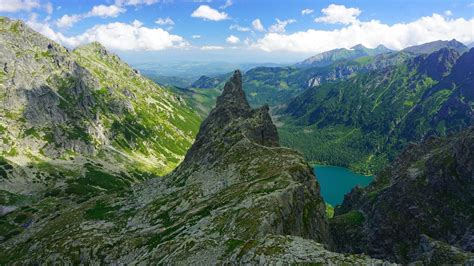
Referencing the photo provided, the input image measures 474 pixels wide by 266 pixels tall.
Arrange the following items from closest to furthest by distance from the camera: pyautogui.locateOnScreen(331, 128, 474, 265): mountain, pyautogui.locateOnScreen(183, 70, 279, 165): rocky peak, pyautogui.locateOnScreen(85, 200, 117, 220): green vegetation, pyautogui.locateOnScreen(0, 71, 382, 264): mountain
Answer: pyautogui.locateOnScreen(0, 71, 382, 264): mountain < pyautogui.locateOnScreen(331, 128, 474, 265): mountain < pyautogui.locateOnScreen(85, 200, 117, 220): green vegetation < pyautogui.locateOnScreen(183, 70, 279, 165): rocky peak

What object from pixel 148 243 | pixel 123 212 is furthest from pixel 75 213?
pixel 148 243

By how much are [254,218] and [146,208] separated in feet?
139

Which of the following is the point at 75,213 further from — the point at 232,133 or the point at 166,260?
the point at 166,260

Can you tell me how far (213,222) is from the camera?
6181 cm

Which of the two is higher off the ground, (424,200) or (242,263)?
(242,263)

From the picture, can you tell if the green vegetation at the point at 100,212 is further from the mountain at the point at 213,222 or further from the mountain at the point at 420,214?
the mountain at the point at 420,214

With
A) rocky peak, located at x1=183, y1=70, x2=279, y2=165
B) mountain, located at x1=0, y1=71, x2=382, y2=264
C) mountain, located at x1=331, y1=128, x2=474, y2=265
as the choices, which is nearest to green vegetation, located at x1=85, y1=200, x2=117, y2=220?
mountain, located at x1=0, y1=71, x2=382, y2=264

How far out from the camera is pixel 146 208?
90.8 m

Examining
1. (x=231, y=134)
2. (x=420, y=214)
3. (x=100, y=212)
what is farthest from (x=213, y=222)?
(x=231, y=134)

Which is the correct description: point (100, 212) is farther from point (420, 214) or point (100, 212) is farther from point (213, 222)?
point (420, 214)

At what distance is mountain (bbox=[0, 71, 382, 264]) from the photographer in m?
49.1

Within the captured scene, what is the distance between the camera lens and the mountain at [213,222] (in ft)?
161

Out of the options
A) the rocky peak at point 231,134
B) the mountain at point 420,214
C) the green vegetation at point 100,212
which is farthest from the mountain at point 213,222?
the mountain at point 420,214

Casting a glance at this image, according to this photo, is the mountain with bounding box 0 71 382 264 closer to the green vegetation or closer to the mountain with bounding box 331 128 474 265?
the green vegetation
